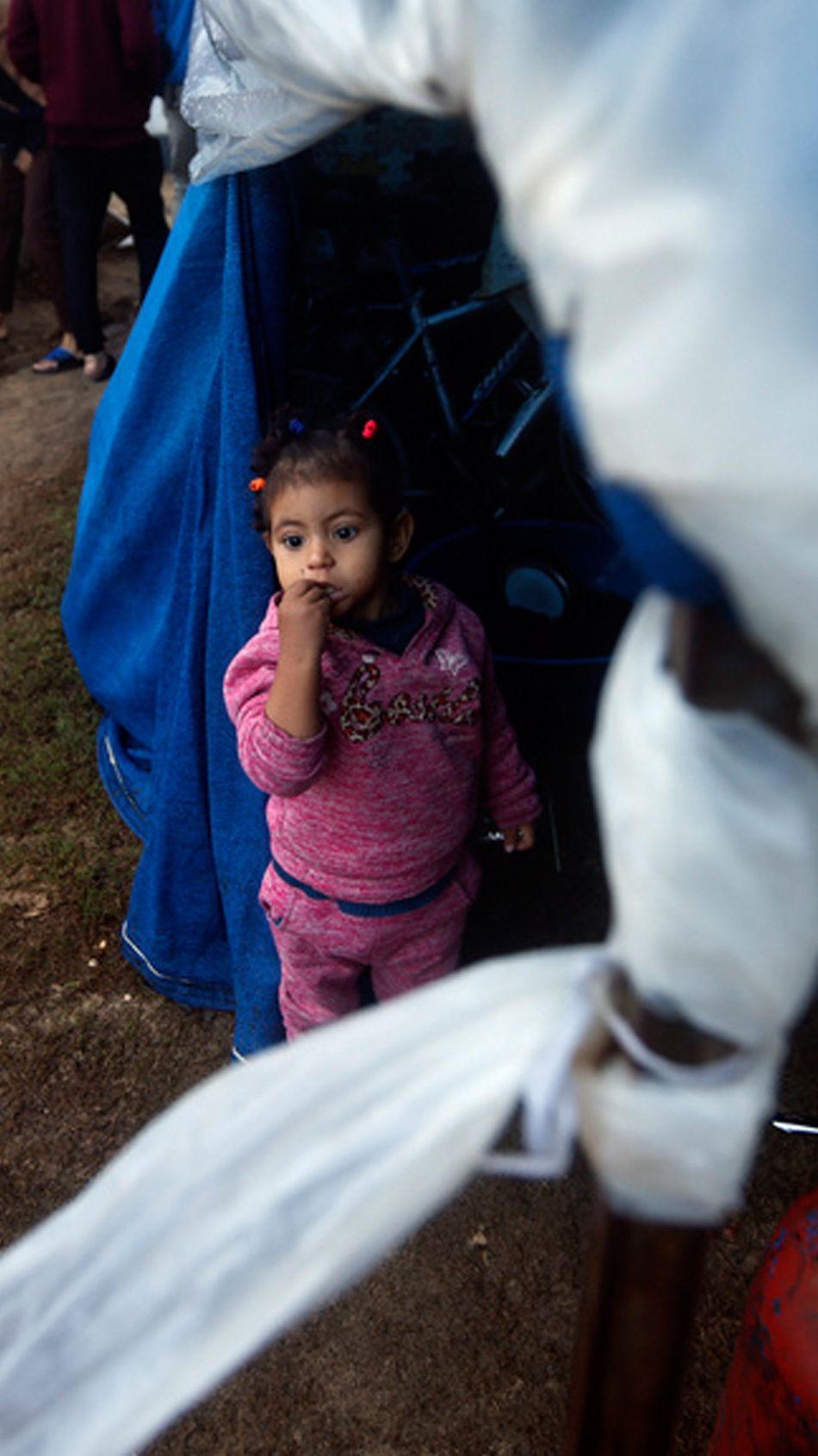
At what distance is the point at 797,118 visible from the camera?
556 millimetres

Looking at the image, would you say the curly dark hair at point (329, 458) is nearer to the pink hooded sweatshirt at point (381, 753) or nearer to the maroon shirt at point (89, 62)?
the pink hooded sweatshirt at point (381, 753)

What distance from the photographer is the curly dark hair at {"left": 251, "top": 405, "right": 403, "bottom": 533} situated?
1.84 metres

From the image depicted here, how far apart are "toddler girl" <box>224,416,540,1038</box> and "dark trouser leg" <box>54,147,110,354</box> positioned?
11.6 feet

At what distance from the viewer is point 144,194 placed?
5.03m

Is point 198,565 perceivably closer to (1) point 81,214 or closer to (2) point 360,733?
(2) point 360,733

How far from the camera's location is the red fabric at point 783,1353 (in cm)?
122

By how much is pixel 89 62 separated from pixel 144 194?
61cm

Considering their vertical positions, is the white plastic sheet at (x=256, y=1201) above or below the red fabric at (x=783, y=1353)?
above

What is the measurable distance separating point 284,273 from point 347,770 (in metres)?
0.88

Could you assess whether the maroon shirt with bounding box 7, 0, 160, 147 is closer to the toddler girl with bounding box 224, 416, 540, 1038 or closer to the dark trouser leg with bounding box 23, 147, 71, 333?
the dark trouser leg with bounding box 23, 147, 71, 333

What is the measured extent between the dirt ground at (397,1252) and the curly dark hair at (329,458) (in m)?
1.18

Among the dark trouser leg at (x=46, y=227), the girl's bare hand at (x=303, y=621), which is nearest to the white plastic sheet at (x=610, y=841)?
the girl's bare hand at (x=303, y=621)

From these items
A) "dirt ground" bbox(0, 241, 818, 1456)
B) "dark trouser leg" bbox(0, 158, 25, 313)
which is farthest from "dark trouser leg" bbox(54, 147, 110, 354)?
"dirt ground" bbox(0, 241, 818, 1456)

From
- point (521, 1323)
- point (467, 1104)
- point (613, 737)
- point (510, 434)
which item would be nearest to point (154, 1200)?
point (467, 1104)
